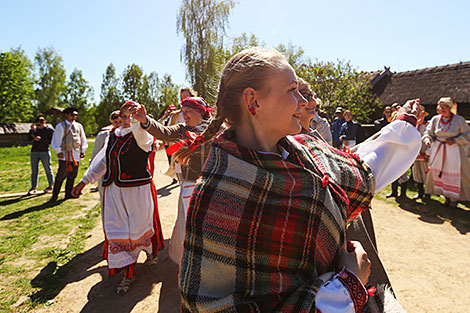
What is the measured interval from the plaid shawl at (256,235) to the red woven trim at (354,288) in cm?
9

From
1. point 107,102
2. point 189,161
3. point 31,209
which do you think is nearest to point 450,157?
point 189,161

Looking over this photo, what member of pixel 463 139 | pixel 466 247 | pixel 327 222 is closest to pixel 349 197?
pixel 327 222

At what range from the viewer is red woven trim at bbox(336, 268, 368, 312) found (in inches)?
46.8

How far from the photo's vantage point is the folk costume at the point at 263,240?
1.13m

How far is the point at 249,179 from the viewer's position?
46.8 inches

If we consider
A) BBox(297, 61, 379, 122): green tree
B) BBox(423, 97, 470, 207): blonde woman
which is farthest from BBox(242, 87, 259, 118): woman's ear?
BBox(297, 61, 379, 122): green tree

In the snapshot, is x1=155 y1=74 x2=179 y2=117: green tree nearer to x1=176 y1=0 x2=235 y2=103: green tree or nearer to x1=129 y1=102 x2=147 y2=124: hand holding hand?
x1=176 y1=0 x2=235 y2=103: green tree

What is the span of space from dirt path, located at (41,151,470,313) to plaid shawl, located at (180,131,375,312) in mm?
2507

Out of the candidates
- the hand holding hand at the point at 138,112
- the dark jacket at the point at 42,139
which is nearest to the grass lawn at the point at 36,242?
the dark jacket at the point at 42,139

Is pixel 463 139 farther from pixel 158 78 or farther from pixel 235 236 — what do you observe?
pixel 158 78

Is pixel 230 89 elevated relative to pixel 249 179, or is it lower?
elevated

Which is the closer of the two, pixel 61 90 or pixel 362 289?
pixel 362 289

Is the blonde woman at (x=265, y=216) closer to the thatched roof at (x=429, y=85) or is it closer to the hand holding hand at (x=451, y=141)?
the hand holding hand at (x=451, y=141)

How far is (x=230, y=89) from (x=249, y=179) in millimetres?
480
